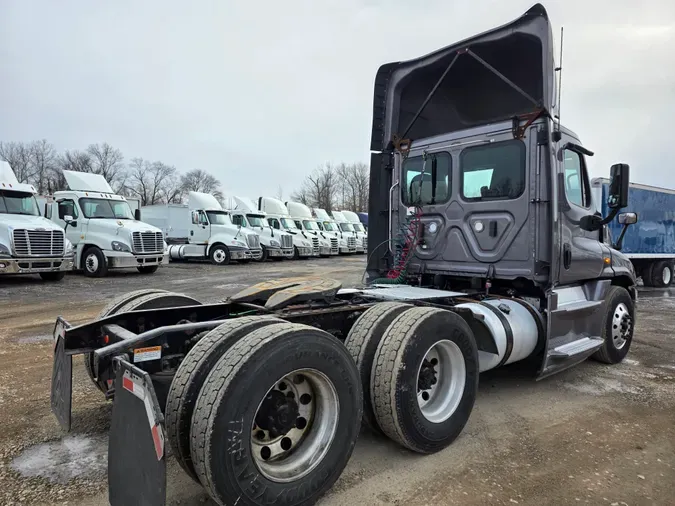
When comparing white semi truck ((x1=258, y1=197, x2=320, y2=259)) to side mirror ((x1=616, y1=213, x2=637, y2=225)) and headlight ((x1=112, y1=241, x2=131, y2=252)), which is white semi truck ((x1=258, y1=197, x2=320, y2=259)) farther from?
side mirror ((x1=616, y1=213, x2=637, y2=225))

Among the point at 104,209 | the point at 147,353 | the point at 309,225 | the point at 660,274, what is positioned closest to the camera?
the point at 147,353

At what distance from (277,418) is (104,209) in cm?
1620

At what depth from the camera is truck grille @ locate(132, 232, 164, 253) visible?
1577 cm

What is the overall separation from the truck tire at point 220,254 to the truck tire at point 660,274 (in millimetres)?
16719

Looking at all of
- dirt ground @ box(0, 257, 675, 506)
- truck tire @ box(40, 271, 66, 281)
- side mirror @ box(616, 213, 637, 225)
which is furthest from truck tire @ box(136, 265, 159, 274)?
side mirror @ box(616, 213, 637, 225)

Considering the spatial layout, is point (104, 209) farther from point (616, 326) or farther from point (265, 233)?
point (616, 326)


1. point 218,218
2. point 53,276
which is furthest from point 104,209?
point 218,218

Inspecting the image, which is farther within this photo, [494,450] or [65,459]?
[494,450]

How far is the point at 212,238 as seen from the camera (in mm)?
22141

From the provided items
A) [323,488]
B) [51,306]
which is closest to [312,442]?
[323,488]

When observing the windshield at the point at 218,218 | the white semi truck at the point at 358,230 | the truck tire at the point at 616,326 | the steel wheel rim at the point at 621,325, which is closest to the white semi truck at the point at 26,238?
the windshield at the point at 218,218

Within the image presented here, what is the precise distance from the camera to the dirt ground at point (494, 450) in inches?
108

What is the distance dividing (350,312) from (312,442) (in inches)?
48.9

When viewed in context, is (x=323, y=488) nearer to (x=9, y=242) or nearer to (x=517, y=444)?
(x=517, y=444)
